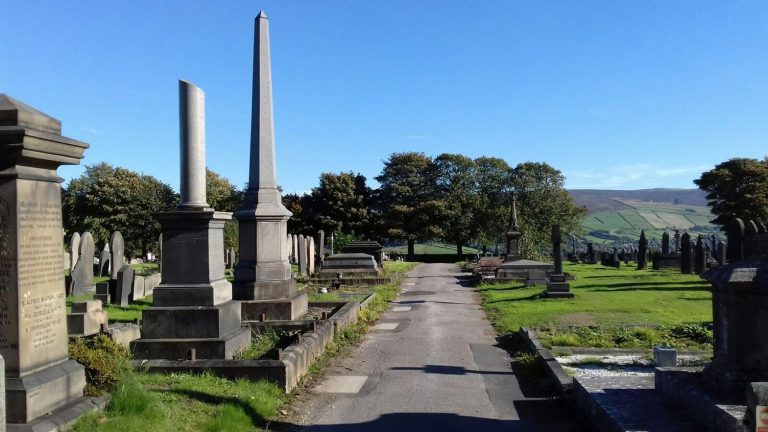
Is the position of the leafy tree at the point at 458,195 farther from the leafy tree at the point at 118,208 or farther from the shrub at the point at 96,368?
the shrub at the point at 96,368

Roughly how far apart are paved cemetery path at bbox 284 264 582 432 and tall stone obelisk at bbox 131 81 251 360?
1.74 m

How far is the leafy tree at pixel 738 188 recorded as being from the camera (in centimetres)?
4322

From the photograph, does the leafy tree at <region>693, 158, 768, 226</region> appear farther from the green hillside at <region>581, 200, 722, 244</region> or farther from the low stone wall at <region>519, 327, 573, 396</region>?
the green hillside at <region>581, 200, 722, 244</region>

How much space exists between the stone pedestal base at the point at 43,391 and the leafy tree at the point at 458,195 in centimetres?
5534

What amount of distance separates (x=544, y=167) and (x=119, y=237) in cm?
5139

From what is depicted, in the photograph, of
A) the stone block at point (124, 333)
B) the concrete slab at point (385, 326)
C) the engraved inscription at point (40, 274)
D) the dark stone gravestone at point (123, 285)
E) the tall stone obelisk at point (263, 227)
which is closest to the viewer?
the engraved inscription at point (40, 274)

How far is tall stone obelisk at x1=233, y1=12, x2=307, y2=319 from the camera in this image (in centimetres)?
1192

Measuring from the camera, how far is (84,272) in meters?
18.2

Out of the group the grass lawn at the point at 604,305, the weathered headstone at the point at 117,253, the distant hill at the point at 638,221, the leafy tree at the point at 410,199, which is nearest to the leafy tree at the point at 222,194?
the leafy tree at the point at 410,199

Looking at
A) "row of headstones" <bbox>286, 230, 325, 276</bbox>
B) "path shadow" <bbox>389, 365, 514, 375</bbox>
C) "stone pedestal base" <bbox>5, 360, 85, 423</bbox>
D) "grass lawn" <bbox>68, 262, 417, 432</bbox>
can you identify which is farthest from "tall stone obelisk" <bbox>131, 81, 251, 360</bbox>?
"row of headstones" <bbox>286, 230, 325, 276</bbox>

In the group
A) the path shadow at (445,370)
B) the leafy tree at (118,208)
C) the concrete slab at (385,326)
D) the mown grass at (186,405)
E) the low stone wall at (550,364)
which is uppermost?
the leafy tree at (118,208)

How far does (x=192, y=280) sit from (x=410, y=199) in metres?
56.3

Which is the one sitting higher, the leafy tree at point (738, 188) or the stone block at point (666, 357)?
the leafy tree at point (738, 188)

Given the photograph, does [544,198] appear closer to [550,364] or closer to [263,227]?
[263,227]
